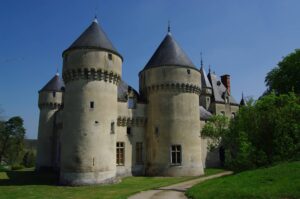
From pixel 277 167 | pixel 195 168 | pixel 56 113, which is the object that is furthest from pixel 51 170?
pixel 277 167

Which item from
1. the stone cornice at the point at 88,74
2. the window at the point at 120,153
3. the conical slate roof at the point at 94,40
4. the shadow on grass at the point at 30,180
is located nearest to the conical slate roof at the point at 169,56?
the conical slate roof at the point at 94,40

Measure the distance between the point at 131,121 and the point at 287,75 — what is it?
21086 mm

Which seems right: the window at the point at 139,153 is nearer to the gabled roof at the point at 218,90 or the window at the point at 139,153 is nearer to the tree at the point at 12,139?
the gabled roof at the point at 218,90

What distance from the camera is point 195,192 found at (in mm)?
16219

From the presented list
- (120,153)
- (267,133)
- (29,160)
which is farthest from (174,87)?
(29,160)

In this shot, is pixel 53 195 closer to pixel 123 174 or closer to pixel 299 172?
pixel 123 174

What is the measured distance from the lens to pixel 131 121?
31.6m

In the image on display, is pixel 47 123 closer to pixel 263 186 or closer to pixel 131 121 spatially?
pixel 131 121

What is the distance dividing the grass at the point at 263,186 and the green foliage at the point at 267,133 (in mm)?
3448

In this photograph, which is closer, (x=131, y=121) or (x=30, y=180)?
(x=30, y=180)

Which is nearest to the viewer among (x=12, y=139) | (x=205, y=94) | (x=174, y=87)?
(x=174, y=87)

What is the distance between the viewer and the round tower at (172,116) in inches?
1200

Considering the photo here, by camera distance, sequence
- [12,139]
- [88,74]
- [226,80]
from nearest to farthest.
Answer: [88,74]
[226,80]
[12,139]

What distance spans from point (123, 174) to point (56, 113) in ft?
48.8
